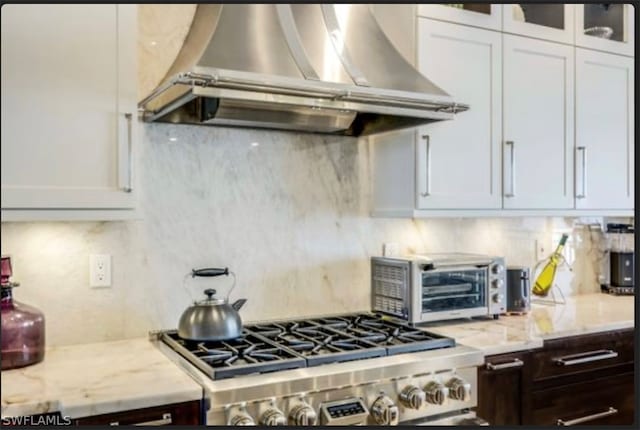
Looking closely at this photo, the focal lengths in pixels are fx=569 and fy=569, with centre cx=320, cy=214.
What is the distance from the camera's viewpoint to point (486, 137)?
98.9 inches

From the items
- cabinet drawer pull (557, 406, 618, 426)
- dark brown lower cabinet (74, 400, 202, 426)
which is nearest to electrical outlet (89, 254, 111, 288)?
dark brown lower cabinet (74, 400, 202, 426)

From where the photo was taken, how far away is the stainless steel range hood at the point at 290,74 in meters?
1.79

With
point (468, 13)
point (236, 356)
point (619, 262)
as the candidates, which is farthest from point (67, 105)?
point (619, 262)

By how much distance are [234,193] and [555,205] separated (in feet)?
5.04

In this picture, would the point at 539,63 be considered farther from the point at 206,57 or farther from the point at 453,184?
the point at 206,57

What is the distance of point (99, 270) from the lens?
209 centimetres

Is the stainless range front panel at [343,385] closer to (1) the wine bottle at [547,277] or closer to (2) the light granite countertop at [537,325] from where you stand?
(2) the light granite countertop at [537,325]

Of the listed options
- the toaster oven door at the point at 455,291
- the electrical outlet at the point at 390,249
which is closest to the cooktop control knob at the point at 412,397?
the toaster oven door at the point at 455,291

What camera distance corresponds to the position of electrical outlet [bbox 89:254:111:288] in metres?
2.07

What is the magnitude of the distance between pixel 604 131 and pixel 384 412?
2.02 metres

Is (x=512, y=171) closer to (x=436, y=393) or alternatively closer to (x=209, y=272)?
(x=436, y=393)

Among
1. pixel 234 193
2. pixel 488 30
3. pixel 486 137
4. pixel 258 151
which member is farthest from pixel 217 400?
pixel 488 30

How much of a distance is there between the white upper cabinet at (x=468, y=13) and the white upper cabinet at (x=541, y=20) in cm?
5

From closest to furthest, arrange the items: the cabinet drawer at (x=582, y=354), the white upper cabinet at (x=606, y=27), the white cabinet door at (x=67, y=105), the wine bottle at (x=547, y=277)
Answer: the white cabinet door at (x=67, y=105) → the cabinet drawer at (x=582, y=354) → the white upper cabinet at (x=606, y=27) → the wine bottle at (x=547, y=277)
